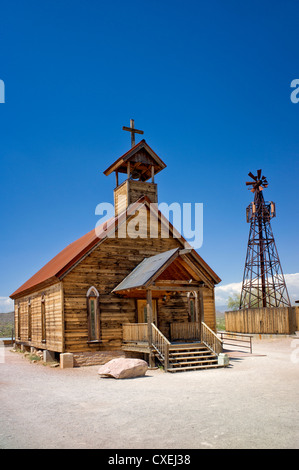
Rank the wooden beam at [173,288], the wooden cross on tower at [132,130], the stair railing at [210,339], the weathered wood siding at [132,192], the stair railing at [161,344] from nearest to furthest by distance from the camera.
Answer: the stair railing at [161,344] < the wooden beam at [173,288] < the stair railing at [210,339] < the weathered wood siding at [132,192] < the wooden cross on tower at [132,130]

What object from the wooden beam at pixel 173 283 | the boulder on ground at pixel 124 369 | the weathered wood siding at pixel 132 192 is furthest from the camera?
the weathered wood siding at pixel 132 192

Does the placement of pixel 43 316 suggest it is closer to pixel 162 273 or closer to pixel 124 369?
pixel 162 273

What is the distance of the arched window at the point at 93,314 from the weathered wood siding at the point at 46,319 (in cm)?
126

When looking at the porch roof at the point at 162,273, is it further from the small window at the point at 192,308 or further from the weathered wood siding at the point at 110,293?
the small window at the point at 192,308

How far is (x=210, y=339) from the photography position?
1839 centimetres

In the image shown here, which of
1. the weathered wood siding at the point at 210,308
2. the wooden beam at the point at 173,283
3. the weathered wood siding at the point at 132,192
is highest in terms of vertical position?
the weathered wood siding at the point at 132,192

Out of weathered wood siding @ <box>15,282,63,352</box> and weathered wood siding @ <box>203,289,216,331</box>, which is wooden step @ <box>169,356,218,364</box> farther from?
weathered wood siding @ <box>203,289,216,331</box>

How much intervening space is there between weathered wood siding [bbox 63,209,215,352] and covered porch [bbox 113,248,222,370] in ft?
1.49

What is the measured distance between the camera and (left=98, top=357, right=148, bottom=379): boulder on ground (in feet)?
48.0

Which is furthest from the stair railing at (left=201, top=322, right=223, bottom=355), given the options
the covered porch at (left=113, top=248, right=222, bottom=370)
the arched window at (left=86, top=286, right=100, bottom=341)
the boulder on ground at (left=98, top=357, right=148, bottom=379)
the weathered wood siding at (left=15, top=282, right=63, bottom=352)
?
the weathered wood siding at (left=15, top=282, right=63, bottom=352)

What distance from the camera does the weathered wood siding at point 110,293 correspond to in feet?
60.9

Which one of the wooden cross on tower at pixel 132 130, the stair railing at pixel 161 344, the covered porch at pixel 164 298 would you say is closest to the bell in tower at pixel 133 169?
the wooden cross on tower at pixel 132 130

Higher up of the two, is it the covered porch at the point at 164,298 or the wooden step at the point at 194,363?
the covered porch at the point at 164,298

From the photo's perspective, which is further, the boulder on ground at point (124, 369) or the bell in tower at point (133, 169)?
the bell in tower at point (133, 169)
